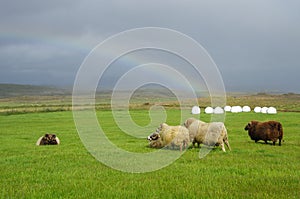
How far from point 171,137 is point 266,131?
7.44 meters

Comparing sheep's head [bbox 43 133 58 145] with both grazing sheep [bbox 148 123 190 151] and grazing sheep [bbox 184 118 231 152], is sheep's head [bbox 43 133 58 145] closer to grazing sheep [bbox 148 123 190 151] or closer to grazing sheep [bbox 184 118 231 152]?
grazing sheep [bbox 148 123 190 151]

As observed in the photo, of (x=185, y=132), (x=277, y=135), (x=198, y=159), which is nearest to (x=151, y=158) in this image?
(x=198, y=159)

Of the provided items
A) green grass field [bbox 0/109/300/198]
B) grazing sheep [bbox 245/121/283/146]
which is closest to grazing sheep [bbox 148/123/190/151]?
green grass field [bbox 0/109/300/198]

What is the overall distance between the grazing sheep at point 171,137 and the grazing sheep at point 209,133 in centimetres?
73

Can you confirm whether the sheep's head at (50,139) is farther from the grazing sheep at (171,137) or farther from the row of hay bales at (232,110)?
the row of hay bales at (232,110)

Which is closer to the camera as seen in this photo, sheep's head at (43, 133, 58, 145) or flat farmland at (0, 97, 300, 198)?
flat farmland at (0, 97, 300, 198)

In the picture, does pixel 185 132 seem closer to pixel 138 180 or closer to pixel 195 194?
pixel 138 180

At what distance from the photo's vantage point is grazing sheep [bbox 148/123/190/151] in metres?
20.1

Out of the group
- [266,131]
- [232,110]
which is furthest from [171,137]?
[232,110]

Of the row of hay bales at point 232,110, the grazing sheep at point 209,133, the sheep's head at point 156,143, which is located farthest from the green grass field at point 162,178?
the row of hay bales at point 232,110

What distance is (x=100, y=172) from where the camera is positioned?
1379 cm

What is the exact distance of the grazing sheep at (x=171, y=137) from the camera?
20125mm

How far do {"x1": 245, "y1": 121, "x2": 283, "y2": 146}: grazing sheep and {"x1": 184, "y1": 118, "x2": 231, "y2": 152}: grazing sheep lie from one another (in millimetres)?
5103

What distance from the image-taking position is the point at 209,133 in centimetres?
2027
